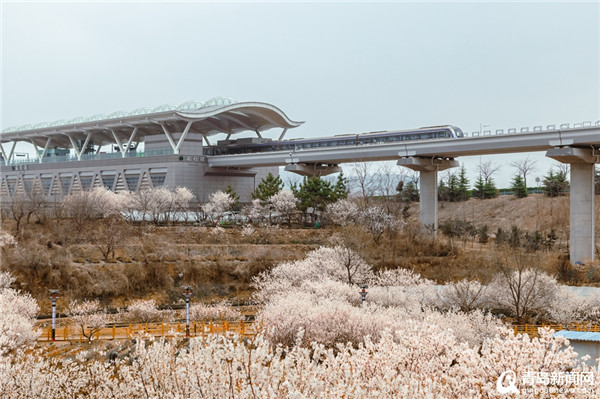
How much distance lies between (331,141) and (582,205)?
23.7m

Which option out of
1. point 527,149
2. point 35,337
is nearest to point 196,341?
point 35,337

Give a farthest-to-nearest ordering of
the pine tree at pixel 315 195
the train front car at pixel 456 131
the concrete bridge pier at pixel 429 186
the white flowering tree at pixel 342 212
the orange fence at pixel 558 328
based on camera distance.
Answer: the pine tree at pixel 315 195 < the white flowering tree at pixel 342 212 < the concrete bridge pier at pixel 429 186 < the train front car at pixel 456 131 < the orange fence at pixel 558 328

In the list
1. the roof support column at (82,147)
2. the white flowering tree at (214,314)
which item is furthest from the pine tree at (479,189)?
the white flowering tree at (214,314)

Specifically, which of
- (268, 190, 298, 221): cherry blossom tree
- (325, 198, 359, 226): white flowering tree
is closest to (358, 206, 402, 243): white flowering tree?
(325, 198, 359, 226): white flowering tree

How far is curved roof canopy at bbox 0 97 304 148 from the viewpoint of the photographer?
216 feet

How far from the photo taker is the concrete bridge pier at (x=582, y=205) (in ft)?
141

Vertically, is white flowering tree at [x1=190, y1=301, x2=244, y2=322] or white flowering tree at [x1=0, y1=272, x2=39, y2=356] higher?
white flowering tree at [x1=0, y1=272, x2=39, y2=356]

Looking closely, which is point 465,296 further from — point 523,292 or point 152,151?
point 152,151

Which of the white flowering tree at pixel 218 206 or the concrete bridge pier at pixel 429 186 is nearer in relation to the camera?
the concrete bridge pier at pixel 429 186

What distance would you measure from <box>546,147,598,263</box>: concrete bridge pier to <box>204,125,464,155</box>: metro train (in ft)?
30.9

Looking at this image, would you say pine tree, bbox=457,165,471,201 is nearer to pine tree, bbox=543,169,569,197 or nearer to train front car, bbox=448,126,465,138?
pine tree, bbox=543,169,569,197

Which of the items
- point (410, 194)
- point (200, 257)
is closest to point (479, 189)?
point (410, 194)

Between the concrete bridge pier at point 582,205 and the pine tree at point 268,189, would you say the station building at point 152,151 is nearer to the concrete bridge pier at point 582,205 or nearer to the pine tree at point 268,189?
the pine tree at point 268,189

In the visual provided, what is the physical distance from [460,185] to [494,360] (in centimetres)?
7523
